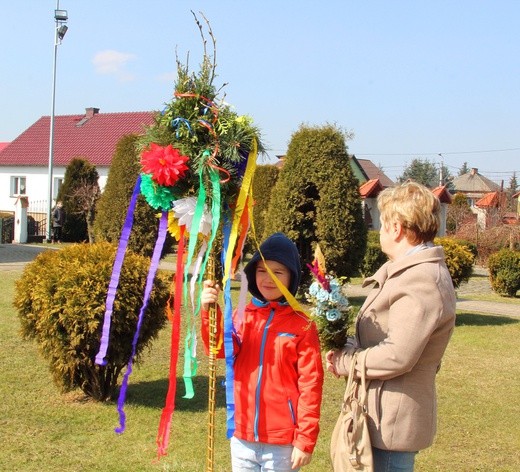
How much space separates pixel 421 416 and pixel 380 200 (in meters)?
0.85

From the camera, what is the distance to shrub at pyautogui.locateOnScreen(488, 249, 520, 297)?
56.3ft

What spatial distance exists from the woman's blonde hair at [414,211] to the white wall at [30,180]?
123ft

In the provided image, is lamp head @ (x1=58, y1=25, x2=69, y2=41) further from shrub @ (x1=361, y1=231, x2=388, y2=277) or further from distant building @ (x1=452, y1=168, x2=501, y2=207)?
distant building @ (x1=452, y1=168, x2=501, y2=207)

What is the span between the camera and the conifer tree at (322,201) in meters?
12.2

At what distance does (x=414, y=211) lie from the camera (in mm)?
2764

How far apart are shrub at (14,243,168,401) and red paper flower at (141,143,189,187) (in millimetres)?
3024

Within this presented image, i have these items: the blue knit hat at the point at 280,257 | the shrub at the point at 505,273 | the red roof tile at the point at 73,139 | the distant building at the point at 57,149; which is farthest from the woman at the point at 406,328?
the red roof tile at the point at 73,139

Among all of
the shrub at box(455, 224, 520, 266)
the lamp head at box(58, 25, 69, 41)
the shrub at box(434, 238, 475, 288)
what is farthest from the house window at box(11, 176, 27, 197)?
the shrub at box(434, 238, 475, 288)

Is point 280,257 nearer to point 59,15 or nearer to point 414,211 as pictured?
point 414,211

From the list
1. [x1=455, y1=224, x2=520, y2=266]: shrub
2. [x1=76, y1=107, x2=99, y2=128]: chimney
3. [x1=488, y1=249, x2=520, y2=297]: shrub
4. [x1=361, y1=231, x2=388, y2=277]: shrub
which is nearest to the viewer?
[x1=488, y1=249, x2=520, y2=297]: shrub

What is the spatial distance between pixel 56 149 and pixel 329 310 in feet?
130

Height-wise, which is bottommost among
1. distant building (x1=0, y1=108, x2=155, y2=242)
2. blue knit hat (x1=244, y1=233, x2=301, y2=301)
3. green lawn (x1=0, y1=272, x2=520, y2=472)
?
green lawn (x1=0, y1=272, x2=520, y2=472)

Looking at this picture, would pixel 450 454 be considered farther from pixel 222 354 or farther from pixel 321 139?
pixel 321 139

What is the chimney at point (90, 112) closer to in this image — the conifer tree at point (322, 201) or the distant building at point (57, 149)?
the distant building at point (57, 149)
